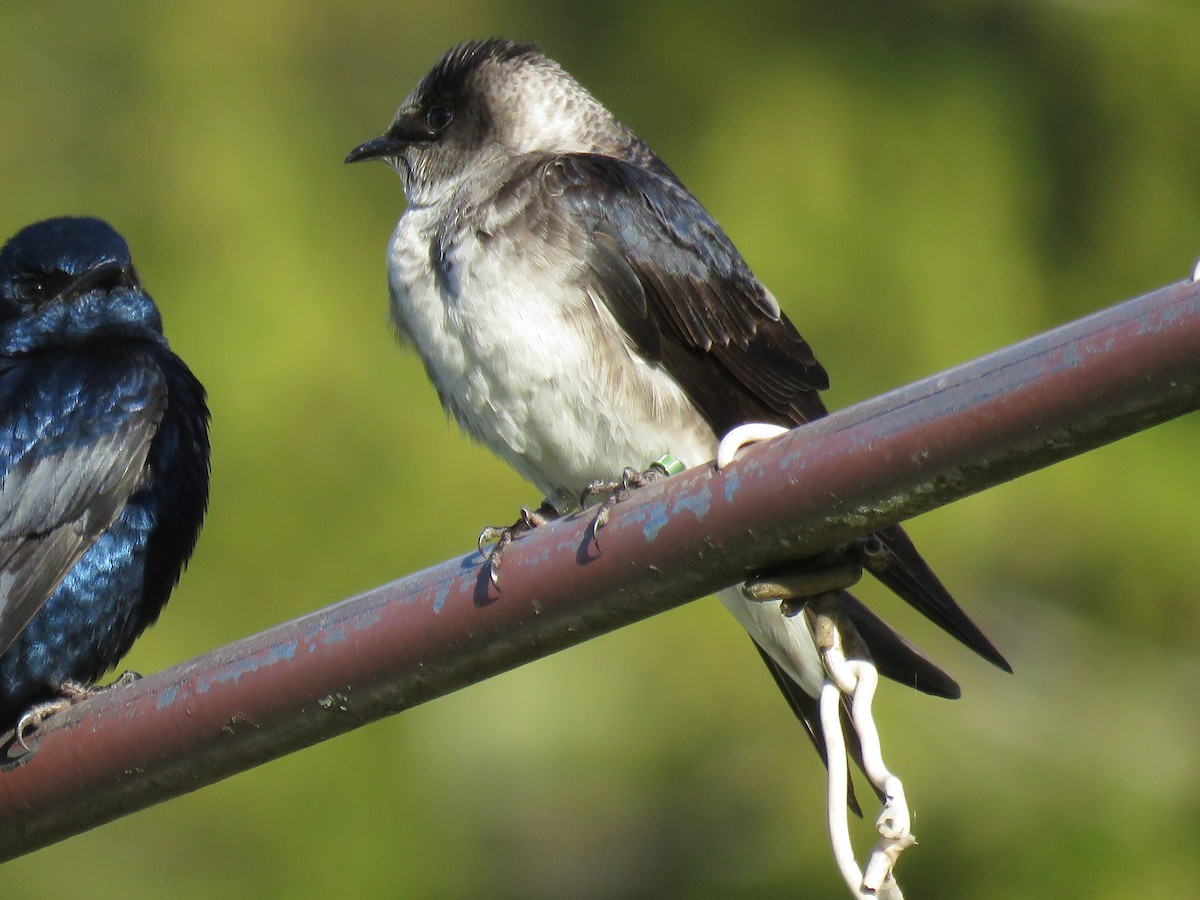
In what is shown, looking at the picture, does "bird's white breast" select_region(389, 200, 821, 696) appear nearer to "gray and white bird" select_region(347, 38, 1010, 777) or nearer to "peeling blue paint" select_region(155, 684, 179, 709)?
"gray and white bird" select_region(347, 38, 1010, 777)

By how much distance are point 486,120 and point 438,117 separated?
0.15m

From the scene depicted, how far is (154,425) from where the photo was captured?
327 centimetres

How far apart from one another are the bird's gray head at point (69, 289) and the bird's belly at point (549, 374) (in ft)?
2.43

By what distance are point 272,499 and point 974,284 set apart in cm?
190

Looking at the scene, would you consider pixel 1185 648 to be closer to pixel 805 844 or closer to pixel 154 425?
pixel 805 844

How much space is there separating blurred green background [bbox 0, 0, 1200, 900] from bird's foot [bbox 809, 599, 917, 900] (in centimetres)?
218

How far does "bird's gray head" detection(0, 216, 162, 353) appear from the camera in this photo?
140 inches

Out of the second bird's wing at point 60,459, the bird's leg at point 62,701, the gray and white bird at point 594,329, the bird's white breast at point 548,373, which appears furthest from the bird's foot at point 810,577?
the second bird's wing at point 60,459

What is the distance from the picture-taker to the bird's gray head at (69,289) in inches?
140

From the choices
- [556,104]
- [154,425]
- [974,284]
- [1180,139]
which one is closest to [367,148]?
[556,104]

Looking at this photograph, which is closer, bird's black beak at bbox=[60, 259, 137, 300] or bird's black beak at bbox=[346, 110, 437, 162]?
bird's black beak at bbox=[60, 259, 137, 300]

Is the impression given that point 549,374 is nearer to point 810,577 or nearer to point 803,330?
point 810,577

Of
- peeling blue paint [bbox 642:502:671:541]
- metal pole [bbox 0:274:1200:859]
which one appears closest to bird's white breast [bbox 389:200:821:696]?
metal pole [bbox 0:274:1200:859]

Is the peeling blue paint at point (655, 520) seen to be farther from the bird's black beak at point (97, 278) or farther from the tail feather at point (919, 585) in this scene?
the bird's black beak at point (97, 278)
